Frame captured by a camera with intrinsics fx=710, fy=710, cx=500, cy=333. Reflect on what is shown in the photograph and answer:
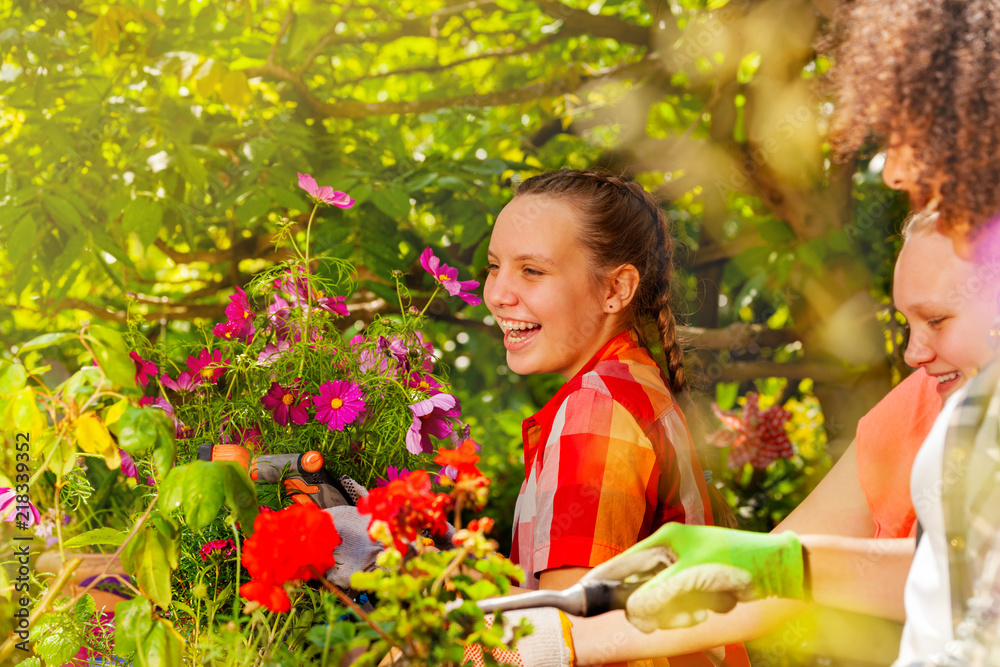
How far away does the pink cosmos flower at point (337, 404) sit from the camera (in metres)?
0.89

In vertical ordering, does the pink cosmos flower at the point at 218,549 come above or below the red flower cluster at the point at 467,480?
below

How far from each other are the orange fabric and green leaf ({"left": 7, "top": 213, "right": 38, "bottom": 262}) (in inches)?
48.9

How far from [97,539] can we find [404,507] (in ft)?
1.36

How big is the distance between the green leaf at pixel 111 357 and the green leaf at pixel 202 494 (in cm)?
11

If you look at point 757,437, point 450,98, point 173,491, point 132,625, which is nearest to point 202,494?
point 173,491

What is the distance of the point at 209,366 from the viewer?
37.1 inches

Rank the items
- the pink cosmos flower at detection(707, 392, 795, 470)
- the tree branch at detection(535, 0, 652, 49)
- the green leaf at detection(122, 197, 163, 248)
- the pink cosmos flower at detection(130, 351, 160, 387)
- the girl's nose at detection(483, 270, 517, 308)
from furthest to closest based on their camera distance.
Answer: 1. the pink cosmos flower at detection(707, 392, 795, 470)
2. the tree branch at detection(535, 0, 652, 49)
3. the green leaf at detection(122, 197, 163, 248)
4. the girl's nose at detection(483, 270, 517, 308)
5. the pink cosmos flower at detection(130, 351, 160, 387)

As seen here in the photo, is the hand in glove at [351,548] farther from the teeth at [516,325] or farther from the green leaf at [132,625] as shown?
the teeth at [516,325]

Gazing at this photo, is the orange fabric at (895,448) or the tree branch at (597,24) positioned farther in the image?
the tree branch at (597,24)

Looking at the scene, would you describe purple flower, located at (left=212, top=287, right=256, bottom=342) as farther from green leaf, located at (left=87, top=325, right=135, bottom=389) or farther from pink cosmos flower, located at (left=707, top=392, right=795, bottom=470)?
pink cosmos flower, located at (left=707, top=392, right=795, bottom=470)

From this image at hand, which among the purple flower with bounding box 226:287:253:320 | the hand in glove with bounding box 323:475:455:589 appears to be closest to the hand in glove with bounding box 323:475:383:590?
the hand in glove with bounding box 323:475:455:589

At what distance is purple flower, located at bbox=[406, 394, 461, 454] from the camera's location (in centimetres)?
91

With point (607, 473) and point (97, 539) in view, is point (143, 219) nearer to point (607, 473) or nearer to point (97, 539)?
point (97, 539)

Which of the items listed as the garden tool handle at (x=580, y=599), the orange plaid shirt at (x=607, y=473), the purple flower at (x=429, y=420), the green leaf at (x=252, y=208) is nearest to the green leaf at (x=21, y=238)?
the green leaf at (x=252, y=208)
